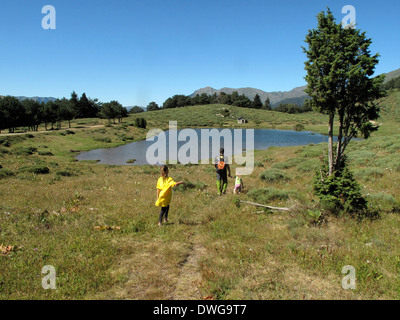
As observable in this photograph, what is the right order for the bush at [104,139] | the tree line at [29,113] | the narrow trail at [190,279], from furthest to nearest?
1. the bush at [104,139]
2. the tree line at [29,113]
3. the narrow trail at [190,279]

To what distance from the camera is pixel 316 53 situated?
8.20m

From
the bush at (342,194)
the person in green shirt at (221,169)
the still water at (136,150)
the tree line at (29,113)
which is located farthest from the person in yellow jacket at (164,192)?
the tree line at (29,113)

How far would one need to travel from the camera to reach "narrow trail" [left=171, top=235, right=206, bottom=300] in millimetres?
4703

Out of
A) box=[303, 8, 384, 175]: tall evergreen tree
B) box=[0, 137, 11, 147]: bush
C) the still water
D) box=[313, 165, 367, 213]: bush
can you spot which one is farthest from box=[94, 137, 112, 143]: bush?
box=[313, 165, 367, 213]: bush

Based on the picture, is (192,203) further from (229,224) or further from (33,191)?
(33,191)

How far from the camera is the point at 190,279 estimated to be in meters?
5.25

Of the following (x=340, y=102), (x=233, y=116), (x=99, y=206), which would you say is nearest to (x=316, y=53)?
(x=340, y=102)

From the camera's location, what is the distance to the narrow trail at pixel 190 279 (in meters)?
4.70

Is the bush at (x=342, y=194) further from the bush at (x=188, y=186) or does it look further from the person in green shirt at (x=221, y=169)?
the bush at (x=188, y=186)

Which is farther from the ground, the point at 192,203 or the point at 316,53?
the point at 316,53

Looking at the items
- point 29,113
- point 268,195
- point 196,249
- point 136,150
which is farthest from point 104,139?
point 196,249

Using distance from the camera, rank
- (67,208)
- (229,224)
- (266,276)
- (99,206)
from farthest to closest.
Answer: (99,206)
(67,208)
(229,224)
(266,276)

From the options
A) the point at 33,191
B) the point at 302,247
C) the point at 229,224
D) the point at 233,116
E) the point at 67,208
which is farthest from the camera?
the point at 233,116

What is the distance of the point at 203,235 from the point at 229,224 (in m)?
1.11
